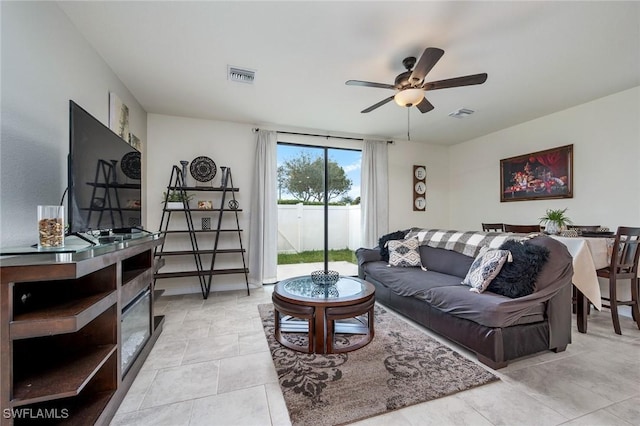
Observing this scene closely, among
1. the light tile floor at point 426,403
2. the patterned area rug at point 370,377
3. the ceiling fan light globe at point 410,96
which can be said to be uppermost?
the ceiling fan light globe at point 410,96

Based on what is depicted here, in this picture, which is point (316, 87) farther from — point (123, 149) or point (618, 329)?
point (618, 329)

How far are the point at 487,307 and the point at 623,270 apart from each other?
1.89 metres

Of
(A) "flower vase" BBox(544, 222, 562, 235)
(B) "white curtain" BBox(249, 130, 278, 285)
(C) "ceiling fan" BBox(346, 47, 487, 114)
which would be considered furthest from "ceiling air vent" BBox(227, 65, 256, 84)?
(A) "flower vase" BBox(544, 222, 562, 235)

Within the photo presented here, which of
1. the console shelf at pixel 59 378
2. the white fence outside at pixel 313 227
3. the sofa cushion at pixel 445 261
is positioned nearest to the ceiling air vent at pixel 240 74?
the white fence outside at pixel 313 227

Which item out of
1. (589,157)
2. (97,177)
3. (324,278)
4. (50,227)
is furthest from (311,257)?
(589,157)

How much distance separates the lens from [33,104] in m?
1.57

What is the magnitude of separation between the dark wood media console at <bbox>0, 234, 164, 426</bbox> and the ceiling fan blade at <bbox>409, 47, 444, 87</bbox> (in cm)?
238

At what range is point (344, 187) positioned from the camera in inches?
191

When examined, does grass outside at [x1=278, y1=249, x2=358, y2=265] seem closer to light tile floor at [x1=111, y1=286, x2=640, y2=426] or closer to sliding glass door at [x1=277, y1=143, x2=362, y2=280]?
sliding glass door at [x1=277, y1=143, x2=362, y2=280]

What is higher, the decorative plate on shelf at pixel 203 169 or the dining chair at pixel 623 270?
the decorative plate on shelf at pixel 203 169

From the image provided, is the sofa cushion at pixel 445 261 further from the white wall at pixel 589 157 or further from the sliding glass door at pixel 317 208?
the white wall at pixel 589 157

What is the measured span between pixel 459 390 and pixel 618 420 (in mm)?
775

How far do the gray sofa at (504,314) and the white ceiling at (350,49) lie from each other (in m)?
1.68

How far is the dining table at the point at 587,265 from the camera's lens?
2420 millimetres
